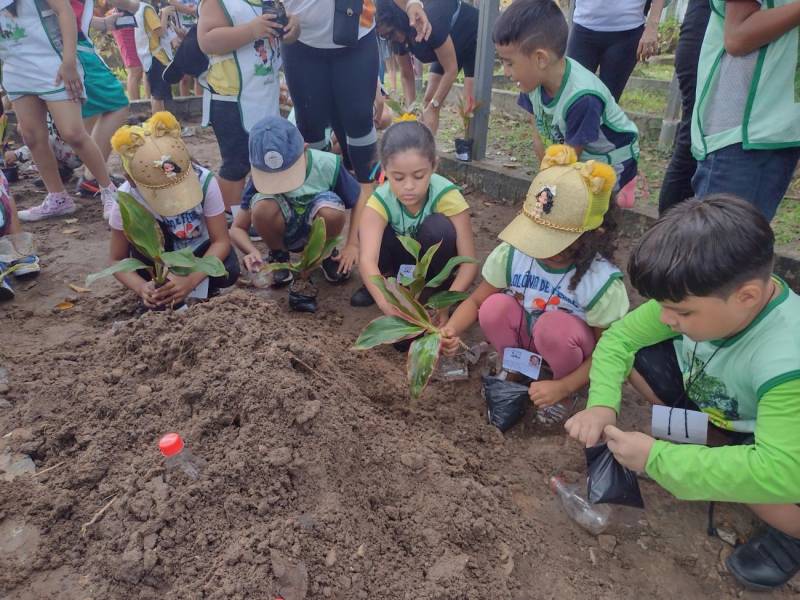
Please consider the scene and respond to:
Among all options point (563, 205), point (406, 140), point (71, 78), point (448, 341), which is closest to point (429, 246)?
point (406, 140)

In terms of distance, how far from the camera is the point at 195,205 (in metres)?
2.49

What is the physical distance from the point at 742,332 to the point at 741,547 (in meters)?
0.62

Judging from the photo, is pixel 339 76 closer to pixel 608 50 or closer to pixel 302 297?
pixel 302 297

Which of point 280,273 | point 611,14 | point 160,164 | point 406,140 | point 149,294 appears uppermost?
point 611,14

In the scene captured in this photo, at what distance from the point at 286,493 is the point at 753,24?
1856mm

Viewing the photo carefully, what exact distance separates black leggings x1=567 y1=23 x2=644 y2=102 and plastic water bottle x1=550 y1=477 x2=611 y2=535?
8.40ft

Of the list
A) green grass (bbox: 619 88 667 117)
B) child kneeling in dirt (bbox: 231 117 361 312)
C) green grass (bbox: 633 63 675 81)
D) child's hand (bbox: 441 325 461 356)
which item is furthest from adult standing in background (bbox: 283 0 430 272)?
green grass (bbox: 633 63 675 81)

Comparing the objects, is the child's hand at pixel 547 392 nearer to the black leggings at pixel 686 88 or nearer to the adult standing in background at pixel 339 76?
the black leggings at pixel 686 88

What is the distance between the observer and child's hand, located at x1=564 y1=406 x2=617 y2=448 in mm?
1572

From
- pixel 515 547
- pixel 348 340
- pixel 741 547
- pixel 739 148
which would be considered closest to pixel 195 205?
pixel 348 340

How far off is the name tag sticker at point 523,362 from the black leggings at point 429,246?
25.1 inches

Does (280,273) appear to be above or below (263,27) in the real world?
below

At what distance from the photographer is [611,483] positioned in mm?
1527

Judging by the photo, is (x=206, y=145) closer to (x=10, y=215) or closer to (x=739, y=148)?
(x=10, y=215)
